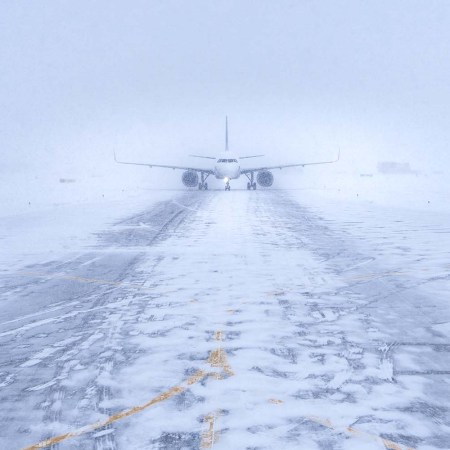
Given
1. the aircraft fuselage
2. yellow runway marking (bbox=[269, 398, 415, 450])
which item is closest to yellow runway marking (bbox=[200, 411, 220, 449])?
yellow runway marking (bbox=[269, 398, 415, 450])

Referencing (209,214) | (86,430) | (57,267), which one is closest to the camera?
(86,430)

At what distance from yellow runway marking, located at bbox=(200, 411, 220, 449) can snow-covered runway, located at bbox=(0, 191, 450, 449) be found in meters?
0.02

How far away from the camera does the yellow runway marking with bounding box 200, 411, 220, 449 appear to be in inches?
188

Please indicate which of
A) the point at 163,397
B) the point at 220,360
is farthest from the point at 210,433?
the point at 220,360

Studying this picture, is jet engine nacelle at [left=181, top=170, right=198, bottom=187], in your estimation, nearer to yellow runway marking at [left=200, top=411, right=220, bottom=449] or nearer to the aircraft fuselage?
the aircraft fuselage

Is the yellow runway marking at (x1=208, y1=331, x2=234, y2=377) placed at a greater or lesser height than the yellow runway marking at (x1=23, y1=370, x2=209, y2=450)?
lesser

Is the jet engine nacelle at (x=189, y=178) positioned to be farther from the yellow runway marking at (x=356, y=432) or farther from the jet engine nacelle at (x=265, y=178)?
the yellow runway marking at (x=356, y=432)

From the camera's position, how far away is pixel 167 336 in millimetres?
8031

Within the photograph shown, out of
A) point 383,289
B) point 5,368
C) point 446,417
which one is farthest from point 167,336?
point 383,289

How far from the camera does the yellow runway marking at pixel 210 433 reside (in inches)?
188

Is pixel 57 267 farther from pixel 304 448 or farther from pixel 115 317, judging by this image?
pixel 304 448

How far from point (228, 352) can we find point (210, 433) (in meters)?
2.26

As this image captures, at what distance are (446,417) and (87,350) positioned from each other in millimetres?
5101

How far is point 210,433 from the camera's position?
4969 millimetres
